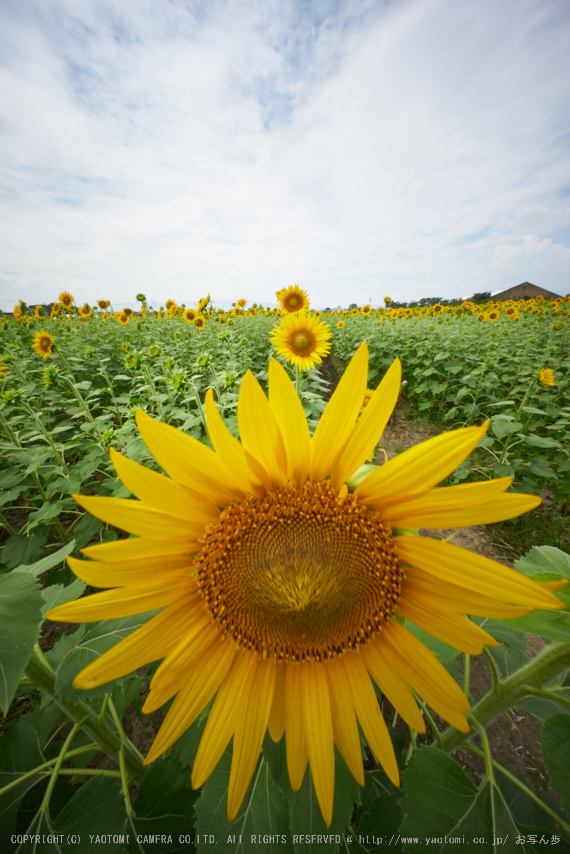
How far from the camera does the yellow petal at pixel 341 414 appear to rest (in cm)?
64

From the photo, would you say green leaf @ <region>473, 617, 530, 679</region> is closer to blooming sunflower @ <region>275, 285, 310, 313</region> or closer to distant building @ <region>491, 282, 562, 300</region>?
blooming sunflower @ <region>275, 285, 310, 313</region>

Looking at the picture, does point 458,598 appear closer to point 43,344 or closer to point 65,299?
point 43,344

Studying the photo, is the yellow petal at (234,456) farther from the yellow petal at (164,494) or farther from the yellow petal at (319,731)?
the yellow petal at (319,731)

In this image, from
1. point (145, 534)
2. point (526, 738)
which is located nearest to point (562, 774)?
point (145, 534)

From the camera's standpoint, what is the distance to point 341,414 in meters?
0.66

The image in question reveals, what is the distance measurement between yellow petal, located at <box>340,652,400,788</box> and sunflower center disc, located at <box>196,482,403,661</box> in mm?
66

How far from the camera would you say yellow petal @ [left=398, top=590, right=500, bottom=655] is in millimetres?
589

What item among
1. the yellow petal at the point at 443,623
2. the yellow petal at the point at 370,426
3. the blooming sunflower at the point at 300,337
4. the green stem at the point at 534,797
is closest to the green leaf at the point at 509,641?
the green stem at the point at 534,797

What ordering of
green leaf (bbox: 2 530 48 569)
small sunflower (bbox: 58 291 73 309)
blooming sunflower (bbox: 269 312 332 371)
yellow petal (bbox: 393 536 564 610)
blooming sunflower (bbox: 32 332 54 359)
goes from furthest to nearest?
1. small sunflower (bbox: 58 291 73 309)
2. blooming sunflower (bbox: 32 332 54 359)
3. blooming sunflower (bbox: 269 312 332 371)
4. green leaf (bbox: 2 530 48 569)
5. yellow petal (bbox: 393 536 564 610)

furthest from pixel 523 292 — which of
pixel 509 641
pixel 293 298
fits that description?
pixel 509 641

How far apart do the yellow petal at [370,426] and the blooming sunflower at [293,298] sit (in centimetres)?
445

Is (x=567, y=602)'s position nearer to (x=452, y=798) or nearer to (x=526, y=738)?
(x=452, y=798)

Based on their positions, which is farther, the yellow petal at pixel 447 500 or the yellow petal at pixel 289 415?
the yellow petal at pixel 289 415

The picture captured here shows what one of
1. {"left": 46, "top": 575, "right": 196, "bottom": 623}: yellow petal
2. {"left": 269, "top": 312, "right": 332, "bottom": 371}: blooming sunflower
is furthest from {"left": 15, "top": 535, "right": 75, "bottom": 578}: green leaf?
{"left": 269, "top": 312, "right": 332, "bottom": 371}: blooming sunflower
